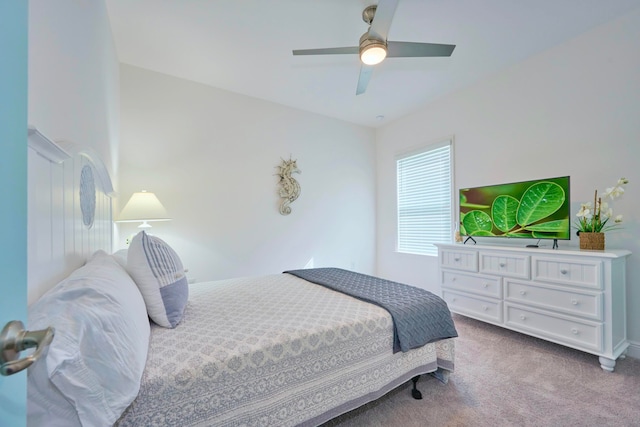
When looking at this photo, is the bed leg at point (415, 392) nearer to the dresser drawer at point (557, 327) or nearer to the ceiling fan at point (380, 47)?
the dresser drawer at point (557, 327)

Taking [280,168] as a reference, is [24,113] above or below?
below

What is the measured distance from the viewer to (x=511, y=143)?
2900 millimetres

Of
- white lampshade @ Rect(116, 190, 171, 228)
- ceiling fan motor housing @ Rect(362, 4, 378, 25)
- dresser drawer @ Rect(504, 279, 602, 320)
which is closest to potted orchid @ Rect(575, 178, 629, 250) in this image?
dresser drawer @ Rect(504, 279, 602, 320)

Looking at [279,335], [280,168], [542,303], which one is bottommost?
[542,303]

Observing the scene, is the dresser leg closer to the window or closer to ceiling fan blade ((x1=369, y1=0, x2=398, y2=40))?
the window

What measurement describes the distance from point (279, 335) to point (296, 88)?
2965 millimetres

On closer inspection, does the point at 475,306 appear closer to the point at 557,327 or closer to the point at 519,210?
the point at 557,327

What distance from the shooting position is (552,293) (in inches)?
87.0

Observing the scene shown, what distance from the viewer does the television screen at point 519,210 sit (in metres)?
2.33

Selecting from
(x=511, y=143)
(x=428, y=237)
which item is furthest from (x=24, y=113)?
(x=428, y=237)

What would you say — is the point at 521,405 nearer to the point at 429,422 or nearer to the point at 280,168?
the point at 429,422

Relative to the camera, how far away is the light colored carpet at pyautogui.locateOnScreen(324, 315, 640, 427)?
1.51 metres

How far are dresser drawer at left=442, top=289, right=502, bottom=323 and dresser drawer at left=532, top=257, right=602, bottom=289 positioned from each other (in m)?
0.48

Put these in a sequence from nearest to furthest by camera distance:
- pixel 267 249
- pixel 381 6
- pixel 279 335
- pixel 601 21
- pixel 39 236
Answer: pixel 39 236, pixel 279 335, pixel 381 6, pixel 601 21, pixel 267 249
